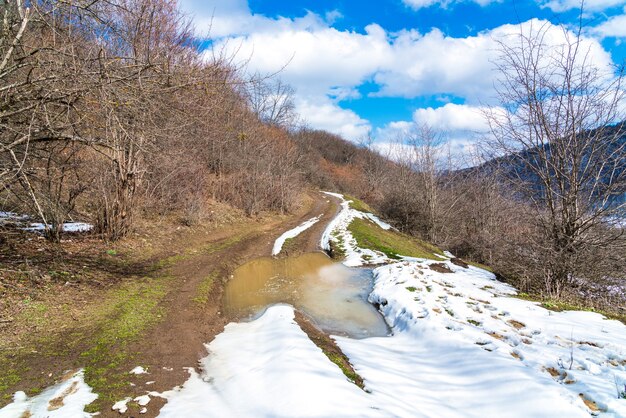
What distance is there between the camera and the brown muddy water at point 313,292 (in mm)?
7317

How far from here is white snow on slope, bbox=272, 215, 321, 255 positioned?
45.6 feet

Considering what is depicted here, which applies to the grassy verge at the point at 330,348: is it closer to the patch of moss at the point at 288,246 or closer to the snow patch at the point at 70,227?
the patch of moss at the point at 288,246

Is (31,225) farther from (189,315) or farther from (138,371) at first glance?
(138,371)

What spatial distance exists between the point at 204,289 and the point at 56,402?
14.7 feet

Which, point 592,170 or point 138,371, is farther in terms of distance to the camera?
point 592,170

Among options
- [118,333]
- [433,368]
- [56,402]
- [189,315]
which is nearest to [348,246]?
[189,315]

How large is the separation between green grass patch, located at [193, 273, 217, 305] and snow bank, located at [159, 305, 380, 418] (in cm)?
193

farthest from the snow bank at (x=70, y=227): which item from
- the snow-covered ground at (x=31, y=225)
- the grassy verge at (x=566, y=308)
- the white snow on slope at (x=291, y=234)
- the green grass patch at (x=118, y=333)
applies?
the grassy verge at (x=566, y=308)

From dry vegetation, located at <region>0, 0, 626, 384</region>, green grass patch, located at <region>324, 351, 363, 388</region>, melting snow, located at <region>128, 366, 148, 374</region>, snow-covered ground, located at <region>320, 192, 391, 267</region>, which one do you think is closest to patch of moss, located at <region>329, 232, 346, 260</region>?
snow-covered ground, located at <region>320, 192, 391, 267</region>

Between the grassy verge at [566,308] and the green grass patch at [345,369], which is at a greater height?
the grassy verge at [566,308]

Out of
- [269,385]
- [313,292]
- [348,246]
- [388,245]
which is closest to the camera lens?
[269,385]

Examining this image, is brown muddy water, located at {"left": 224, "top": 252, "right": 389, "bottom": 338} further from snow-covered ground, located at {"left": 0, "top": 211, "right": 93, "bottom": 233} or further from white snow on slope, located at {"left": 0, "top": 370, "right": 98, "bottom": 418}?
snow-covered ground, located at {"left": 0, "top": 211, "right": 93, "bottom": 233}

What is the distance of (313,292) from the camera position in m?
9.24

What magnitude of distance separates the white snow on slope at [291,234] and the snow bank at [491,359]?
6946 mm
